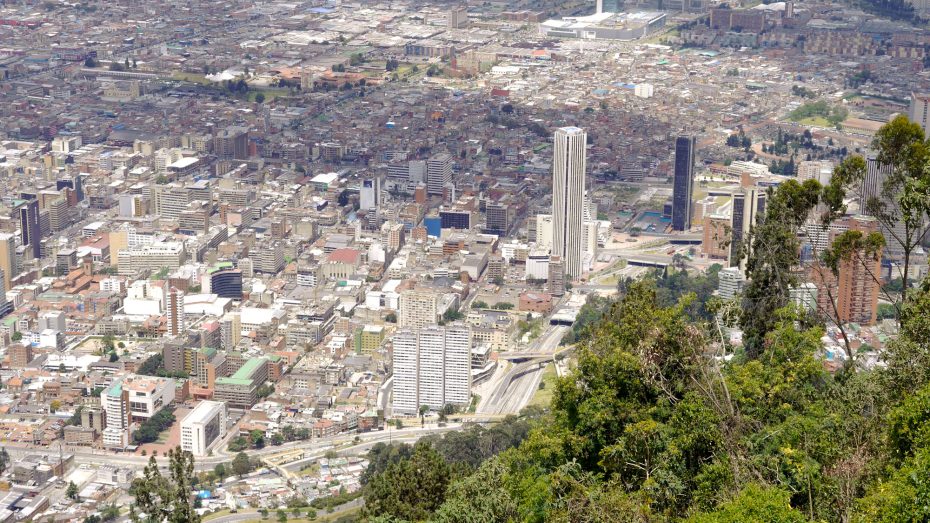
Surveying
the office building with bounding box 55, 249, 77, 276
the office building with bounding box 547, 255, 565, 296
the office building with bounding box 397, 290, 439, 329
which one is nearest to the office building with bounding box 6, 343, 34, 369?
the office building with bounding box 55, 249, 77, 276

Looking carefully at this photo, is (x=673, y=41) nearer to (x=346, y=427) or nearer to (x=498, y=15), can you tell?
(x=498, y=15)

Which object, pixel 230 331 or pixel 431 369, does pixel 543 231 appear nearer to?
pixel 230 331

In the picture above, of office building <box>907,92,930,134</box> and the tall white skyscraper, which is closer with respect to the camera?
the tall white skyscraper

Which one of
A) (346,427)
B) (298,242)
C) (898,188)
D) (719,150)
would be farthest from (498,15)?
(898,188)

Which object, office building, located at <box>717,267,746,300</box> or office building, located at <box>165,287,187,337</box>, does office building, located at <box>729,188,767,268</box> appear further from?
office building, located at <box>165,287,187,337</box>

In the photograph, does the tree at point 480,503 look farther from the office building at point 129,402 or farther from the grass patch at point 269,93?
the grass patch at point 269,93

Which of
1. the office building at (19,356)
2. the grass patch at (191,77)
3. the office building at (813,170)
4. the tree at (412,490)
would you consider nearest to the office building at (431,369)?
the office building at (19,356)

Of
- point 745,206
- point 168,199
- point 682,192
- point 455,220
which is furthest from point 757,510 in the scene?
point 168,199
